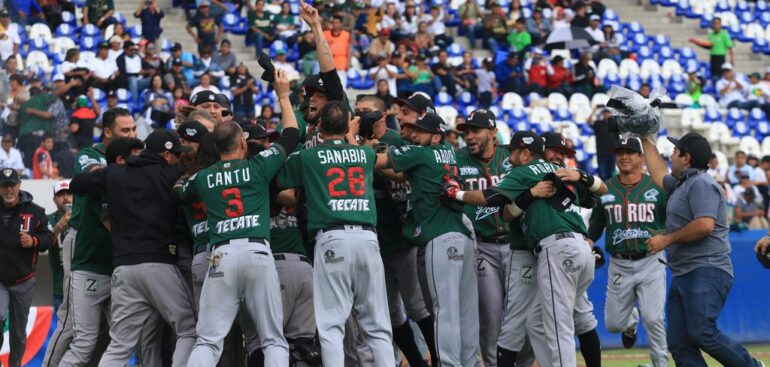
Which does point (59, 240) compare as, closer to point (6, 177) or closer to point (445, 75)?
point (6, 177)

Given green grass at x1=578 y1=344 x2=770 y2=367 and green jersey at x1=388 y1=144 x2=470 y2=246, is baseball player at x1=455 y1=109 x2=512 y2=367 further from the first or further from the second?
green grass at x1=578 y1=344 x2=770 y2=367

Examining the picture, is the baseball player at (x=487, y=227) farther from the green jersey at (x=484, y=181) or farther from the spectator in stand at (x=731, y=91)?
the spectator in stand at (x=731, y=91)

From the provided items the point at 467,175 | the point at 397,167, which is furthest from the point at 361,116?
the point at 467,175

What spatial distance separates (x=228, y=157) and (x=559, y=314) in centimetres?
294

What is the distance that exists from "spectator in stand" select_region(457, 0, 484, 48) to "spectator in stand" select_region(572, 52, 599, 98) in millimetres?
2612

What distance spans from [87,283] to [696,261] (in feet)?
16.0

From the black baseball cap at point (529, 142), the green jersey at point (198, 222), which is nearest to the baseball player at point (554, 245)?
the black baseball cap at point (529, 142)

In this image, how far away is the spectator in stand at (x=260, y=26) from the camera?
2411 centimetres

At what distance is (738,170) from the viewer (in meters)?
22.7

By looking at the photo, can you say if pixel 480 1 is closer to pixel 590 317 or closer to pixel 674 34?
pixel 674 34

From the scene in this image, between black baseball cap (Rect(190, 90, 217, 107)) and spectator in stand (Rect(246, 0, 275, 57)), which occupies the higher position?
spectator in stand (Rect(246, 0, 275, 57))

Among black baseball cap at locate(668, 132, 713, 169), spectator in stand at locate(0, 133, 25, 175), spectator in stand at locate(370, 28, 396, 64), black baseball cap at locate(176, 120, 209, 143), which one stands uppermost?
spectator in stand at locate(370, 28, 396, 64)

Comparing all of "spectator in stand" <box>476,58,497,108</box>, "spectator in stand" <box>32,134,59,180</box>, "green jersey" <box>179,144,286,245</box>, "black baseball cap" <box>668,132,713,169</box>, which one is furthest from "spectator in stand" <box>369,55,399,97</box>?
"green jersey" <box>179,144,286,245</box>

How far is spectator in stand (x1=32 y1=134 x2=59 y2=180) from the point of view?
16594 millimetres
